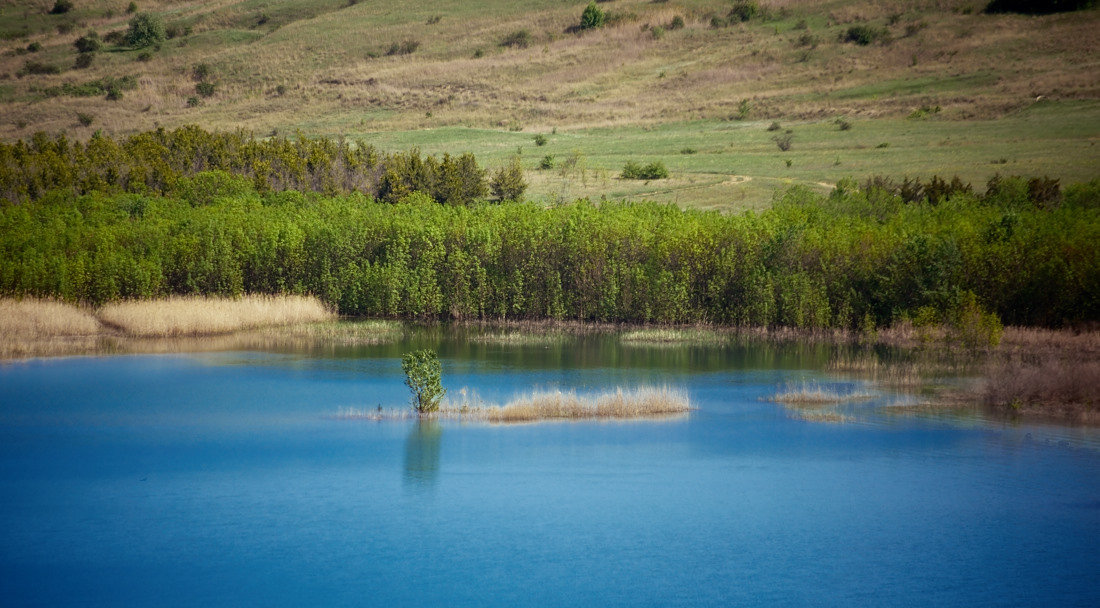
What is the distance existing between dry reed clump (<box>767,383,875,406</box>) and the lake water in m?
0.77

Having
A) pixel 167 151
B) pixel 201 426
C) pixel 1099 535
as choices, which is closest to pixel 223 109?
pixel 167 151

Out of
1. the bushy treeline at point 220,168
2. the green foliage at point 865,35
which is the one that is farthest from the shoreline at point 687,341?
the green foliage at point 865,35

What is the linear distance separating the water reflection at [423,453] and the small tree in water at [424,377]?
0.67m

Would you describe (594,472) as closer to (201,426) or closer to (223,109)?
(201,426)

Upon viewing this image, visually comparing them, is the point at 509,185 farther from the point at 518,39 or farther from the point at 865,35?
the point at 518,39

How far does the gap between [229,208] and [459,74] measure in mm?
67257

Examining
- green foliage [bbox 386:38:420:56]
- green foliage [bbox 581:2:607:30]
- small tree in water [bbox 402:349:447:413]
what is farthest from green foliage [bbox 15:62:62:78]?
small tree in water [bbox 402:349:447:413]

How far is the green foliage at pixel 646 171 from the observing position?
2726 inches

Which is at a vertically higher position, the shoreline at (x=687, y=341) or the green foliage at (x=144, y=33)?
the green foliage at (x=144, y=33)

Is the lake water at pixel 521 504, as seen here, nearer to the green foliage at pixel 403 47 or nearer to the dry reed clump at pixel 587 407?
the dry reed clump at pixel 587 407

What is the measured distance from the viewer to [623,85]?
113938mm

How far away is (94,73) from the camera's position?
413 feet

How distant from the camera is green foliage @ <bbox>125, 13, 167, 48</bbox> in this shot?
139 metres

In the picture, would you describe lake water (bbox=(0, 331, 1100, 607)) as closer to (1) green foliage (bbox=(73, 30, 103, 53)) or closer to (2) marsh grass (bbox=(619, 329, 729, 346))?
(2) marsh grass (bbox=(619, 329, 729, 346))
